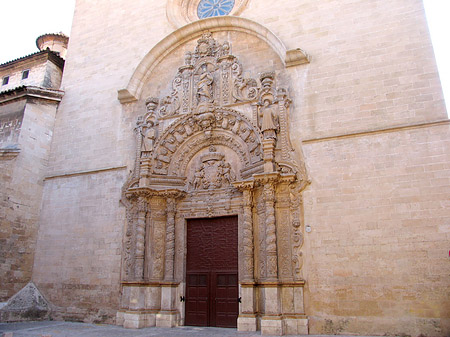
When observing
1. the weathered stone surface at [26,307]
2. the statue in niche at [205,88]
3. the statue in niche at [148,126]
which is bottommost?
the weathered stone surface at [26,307]

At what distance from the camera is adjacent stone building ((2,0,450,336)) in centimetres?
723

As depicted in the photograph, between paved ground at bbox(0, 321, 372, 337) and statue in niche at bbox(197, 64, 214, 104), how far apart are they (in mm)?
5222

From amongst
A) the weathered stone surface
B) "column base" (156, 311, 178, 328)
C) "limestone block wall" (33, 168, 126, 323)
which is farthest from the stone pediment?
the weathered stone surface

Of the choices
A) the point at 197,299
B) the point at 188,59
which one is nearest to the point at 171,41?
the point at 188,59

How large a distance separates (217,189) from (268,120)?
1984 mm

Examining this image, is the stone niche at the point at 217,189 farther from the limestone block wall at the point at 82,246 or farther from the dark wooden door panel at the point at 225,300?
the limestone block wall at the point at 82,246

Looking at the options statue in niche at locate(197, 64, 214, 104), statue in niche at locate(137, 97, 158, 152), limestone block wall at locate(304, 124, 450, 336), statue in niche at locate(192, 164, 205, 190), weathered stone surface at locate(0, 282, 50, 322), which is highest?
statue in niche at locate(197, 64, 214, 104)

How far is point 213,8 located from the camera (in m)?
11.0

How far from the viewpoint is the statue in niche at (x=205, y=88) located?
960 centimetres

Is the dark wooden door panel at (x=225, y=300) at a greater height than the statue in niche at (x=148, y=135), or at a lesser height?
lesser

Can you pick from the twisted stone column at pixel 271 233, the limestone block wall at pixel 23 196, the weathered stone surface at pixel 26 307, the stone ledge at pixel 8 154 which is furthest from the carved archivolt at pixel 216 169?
the stone ledge at pixel 8 154

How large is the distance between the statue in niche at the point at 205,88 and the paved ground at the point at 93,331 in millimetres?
5222

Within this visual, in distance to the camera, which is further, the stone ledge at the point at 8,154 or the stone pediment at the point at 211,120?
the stone ledge at the point at 8,154

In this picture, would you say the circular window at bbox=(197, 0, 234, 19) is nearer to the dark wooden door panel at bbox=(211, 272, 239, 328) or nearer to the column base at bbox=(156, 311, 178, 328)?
the dark wooden door panel at bbox=(211, 272, 239, 328)
